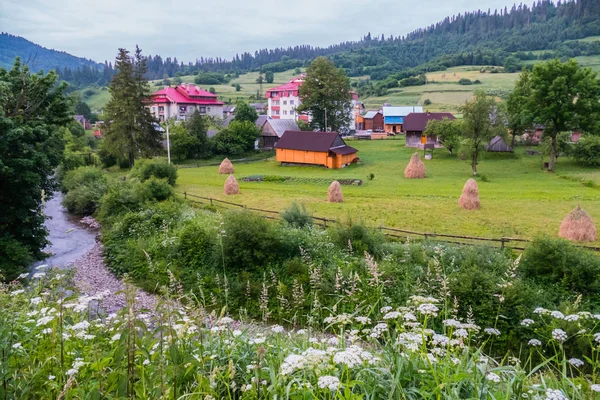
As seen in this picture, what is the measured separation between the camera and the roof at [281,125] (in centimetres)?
6006

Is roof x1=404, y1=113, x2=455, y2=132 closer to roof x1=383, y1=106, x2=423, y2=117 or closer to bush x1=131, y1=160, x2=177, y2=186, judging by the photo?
roof x1=383, y1=106, x2=423, y2=117

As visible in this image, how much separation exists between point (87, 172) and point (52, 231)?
9.69 meters

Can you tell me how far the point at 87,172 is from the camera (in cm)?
3500

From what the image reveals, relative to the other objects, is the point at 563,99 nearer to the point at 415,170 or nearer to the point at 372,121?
the point at 415,170

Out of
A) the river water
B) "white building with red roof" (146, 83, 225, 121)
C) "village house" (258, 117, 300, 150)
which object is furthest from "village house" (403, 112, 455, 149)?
the river water

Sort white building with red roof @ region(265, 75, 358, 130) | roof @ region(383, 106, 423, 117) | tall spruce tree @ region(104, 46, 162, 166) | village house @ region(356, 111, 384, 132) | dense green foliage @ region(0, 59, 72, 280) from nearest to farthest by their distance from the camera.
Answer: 1. dense green foliage @ region(0, 59, 72, 280)
2. tall spruce tree @ region(104, 46, 162, 166)
3. roof @ region(383, 106, 423, 117)
4. village house @ region(356, 111, 384, 132)
5. white building with red roof @ region(265, 75, 358, 130)

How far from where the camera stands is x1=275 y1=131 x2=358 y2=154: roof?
154ft

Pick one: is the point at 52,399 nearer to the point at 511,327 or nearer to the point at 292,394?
the point at 292,394

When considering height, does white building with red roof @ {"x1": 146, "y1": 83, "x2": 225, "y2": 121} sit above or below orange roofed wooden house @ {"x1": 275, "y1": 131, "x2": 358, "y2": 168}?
above

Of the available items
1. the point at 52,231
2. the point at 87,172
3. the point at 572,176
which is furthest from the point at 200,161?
the point at 572,176

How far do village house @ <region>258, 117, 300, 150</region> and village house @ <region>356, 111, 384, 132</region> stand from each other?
74.3 feet

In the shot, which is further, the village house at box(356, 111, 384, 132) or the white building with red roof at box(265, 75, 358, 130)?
the white building with red roof at box(265, 75, 358, 130)

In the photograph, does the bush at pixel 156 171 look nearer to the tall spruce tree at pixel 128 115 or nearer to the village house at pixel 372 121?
the tall spruce tree at pixel 128 115

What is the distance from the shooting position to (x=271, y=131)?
6016 cm
